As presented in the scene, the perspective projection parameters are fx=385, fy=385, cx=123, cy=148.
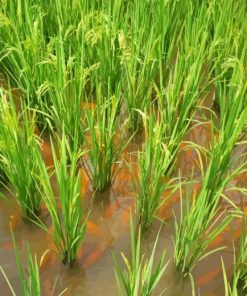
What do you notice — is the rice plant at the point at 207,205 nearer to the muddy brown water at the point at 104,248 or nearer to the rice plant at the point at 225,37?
the muddy brown water at the point at 104,248

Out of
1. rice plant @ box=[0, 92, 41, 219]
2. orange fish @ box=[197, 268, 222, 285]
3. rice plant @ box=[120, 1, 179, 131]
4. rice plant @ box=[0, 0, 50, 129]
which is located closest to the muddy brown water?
orange fish @ box=[197, 268, 222, 285]

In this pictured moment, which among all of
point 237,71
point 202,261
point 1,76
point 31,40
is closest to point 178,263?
point 202,261

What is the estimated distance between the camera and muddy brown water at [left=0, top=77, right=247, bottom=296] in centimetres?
122

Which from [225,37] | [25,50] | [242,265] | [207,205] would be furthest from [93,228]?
[225,37]

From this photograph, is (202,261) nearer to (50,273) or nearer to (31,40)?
(50,273)

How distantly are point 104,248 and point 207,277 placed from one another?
0.35m

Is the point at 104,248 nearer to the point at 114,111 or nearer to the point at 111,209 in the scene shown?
the point at 111,209

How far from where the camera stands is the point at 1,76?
6.18 ft

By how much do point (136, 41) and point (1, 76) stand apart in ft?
2.36

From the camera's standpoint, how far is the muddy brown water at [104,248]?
122 centimetres

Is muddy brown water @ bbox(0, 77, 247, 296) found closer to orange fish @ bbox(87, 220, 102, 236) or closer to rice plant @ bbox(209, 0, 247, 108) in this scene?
orange fish @ bbox(87, 220, 102, 236)

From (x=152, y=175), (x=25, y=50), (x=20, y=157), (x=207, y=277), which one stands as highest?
(x=25, y=50)

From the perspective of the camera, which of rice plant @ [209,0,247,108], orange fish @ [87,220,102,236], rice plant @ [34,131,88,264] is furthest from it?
rice plant @ [209,0,247,108]

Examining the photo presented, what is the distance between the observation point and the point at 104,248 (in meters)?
1.30
